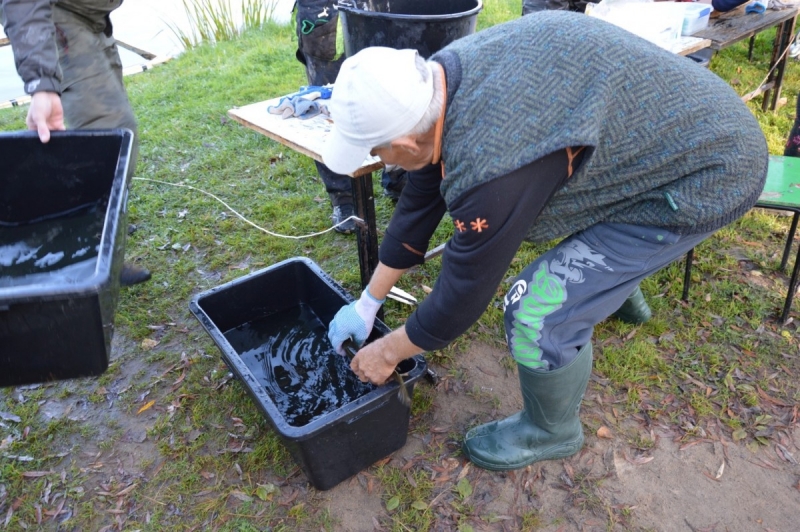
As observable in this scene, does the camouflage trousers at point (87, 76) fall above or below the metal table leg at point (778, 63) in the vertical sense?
above

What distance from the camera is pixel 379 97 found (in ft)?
4.28

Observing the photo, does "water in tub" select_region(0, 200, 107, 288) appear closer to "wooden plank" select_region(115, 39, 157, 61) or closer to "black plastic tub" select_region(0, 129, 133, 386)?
"black plastic tub" select_region(0, 129, 133, 386)

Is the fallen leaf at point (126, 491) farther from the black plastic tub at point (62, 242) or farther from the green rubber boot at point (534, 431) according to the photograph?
the green rubber boot at point (534, 431)

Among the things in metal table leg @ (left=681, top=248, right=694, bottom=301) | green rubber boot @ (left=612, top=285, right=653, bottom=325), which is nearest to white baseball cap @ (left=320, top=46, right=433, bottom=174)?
green rubber boot @ (left=612, top=285, right=653, bottom=325)

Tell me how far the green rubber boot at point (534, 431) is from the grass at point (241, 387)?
13cm

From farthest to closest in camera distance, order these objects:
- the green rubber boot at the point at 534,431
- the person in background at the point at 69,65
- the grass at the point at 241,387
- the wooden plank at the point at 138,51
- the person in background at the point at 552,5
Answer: the wooden plank at the point at 138,51, the person in background at the point at 552,5, the person in background at the point at 69,65, the grass at the point at 241,387, the green rubber boot at the point at 534,431

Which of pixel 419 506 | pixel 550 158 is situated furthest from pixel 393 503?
pixel 550 158

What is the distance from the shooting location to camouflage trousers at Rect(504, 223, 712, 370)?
1.68 metres

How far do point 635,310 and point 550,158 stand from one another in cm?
151

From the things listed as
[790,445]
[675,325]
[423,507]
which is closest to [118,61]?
[423,507]

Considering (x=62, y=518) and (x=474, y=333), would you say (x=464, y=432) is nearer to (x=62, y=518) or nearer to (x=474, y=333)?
(x=474, y=333)

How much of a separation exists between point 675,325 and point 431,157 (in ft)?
5.85

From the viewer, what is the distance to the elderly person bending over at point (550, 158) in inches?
52.7

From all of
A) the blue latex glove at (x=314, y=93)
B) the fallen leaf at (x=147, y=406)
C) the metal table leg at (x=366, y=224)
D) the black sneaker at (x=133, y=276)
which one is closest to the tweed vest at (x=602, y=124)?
the metal table leg at (x=366, y=224)
